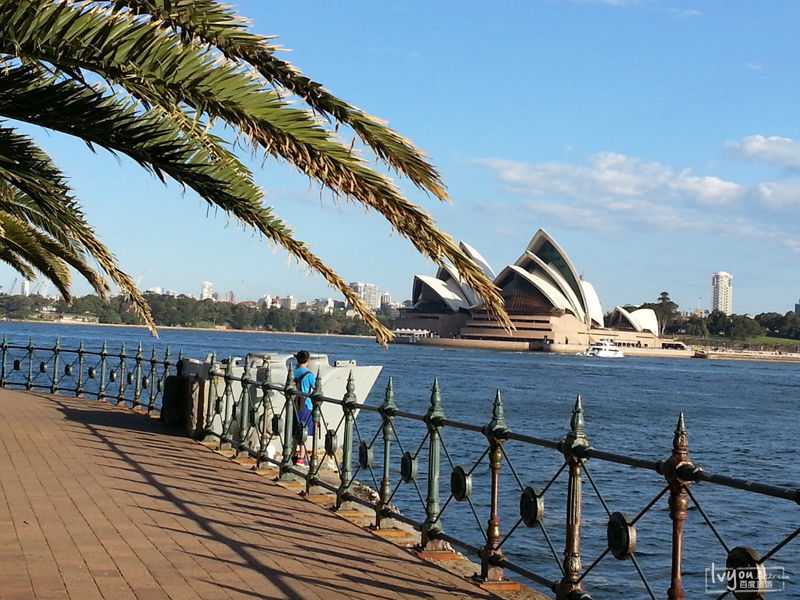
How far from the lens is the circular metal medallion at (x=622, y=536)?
3.89 meters

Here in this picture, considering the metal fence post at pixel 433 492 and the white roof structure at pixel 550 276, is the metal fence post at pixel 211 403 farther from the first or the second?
the white roof structure at pixel 550 276

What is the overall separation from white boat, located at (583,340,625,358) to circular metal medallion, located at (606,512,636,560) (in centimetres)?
11044

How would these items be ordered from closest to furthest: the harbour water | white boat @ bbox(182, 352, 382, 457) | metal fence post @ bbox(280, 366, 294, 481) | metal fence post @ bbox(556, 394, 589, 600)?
metal fence post @ bbox(556, 394, 589, 600)
metal fence post @ bbox(280, 366, 294, 481)
white boat @ bbox(182, 352, 382, 457)
the harbour water

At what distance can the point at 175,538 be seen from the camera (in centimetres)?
538

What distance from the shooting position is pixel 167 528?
18.5 ft

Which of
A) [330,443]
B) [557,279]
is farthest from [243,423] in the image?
[557,279]

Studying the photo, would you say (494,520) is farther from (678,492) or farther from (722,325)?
(722,325)

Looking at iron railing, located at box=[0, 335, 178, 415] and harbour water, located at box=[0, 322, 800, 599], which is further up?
iron railing, located at box=[0, 335, 178, 415]

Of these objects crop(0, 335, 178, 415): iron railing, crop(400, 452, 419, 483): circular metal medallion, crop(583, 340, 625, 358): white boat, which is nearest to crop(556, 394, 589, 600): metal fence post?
crop(400, 452, 419, 483): circular metal medallion

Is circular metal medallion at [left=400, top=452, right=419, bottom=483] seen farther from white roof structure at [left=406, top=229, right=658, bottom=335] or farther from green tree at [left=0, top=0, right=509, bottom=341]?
white roof structure at [left=406, top=229, right=658, bottom=335]

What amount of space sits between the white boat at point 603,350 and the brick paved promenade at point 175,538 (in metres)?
107

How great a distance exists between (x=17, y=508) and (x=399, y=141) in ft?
12.0

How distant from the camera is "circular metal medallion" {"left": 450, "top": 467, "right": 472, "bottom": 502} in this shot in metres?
5.38

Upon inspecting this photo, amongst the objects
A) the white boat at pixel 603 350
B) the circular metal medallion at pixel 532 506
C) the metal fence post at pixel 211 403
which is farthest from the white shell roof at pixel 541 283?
the circular metal medallion at pixel 532 506
